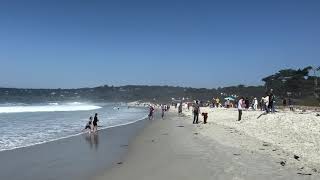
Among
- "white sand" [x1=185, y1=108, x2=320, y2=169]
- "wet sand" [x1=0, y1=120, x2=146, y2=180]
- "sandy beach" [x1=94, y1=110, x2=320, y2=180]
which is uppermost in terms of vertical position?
"white sand" [x1=185, y1=108, x2=320, y2=169]

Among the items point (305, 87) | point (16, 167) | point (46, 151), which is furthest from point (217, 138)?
point (305, 87)

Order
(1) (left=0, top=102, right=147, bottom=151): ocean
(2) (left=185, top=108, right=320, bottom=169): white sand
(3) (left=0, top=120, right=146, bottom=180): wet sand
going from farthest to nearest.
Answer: (1) (left=0, top=102, right=147, bottom=151): ocean, (2) (left=185, top=108, right=320, bottom=169): white sand, (3) (left=0, top=120, right=146, bottom=180): wet sand

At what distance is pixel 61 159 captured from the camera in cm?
1515

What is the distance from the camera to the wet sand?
12109 millimetres

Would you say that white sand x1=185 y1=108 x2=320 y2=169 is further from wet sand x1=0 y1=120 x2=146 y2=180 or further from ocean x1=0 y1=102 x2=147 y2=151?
ocean x1=0 y1=102 x2=147 y2=151

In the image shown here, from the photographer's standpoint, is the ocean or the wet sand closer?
the wet sand

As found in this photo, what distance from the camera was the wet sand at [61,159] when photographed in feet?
39.7

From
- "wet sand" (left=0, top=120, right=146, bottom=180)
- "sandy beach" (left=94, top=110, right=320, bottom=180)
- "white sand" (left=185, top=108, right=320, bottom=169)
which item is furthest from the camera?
"white sand" (left=185, top=108, right=320, bottom=169)

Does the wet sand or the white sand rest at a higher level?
the white sand

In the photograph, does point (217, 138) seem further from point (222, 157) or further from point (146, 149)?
point (222, 157)

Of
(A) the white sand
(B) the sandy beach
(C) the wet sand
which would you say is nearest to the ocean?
(C) the wet sand

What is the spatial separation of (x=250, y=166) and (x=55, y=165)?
603cm

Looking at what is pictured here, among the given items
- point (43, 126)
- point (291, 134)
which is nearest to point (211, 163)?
point (291, 134)

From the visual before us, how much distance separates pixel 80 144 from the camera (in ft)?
66.1
